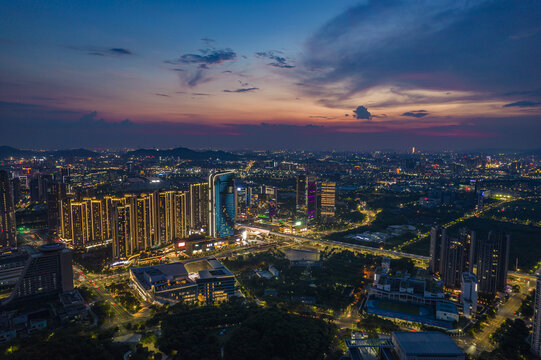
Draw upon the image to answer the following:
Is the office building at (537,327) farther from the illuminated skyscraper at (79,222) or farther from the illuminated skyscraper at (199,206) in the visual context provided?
the illuminated skyscraper at (79,222)

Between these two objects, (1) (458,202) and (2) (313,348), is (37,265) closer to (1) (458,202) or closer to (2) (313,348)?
(2) (313,348)

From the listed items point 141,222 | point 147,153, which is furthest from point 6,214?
point 147,153

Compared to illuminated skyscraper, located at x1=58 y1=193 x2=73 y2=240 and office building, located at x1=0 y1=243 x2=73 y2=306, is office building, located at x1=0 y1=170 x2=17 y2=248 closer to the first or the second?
illuminated skyscraper, located at x1=58 y1=193 x2=73 y2=240

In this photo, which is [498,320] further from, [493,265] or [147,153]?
[147,153]

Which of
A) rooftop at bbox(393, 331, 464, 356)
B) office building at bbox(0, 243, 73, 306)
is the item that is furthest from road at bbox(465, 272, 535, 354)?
office building at bbox(0, 243, 73, 306)

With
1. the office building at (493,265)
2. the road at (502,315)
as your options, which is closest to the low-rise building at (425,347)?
the road at (502,315)

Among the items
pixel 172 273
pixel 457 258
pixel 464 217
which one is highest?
pixel 457 258

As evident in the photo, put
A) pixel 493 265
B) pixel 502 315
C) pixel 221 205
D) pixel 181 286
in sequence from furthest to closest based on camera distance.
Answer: pixel 221 205, pixel 493 265, pixel 181 286, pixel 502 315
